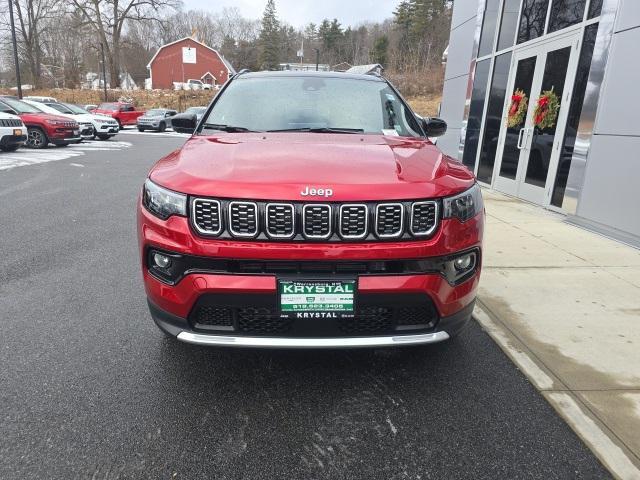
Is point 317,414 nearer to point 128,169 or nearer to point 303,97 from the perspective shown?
point 303,97

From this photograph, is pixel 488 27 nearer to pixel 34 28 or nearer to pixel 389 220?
pixel 389 220

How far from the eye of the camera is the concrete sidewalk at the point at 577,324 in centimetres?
230

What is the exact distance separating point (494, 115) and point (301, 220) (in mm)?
8613

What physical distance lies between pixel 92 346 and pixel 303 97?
227cm

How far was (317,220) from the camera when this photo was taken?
208cm

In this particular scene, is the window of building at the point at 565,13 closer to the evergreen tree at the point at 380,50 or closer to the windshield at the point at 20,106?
the windshield at the point at 20,106

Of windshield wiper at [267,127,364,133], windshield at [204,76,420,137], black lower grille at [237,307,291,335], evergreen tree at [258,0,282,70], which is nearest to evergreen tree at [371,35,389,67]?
evergreen tree at [258,0,282,70]

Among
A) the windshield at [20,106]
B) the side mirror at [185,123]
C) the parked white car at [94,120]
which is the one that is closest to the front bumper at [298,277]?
the side mirror at [185,123]

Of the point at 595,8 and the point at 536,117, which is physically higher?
the point at 595,8

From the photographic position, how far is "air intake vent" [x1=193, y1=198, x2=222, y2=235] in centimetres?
209

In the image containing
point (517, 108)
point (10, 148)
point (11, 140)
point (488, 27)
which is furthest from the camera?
point (10, 148)

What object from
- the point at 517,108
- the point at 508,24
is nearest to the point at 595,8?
the point at 517,108

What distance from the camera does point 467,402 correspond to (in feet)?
7.94

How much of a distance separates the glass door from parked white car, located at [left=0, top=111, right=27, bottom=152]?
42.7 ft
